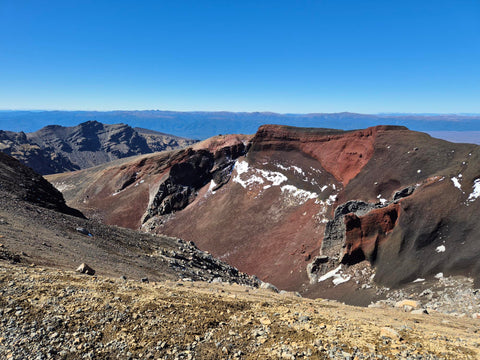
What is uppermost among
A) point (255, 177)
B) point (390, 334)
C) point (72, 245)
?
point (390, 334)

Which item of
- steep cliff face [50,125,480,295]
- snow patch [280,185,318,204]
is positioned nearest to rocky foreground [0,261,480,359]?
steep cliff face [50,125,480,295]

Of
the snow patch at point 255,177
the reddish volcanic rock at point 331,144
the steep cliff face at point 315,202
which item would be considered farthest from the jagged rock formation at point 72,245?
the reddish volcanic rock at point 331,144

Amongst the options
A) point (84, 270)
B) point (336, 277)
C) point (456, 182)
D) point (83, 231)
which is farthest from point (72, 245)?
point (456, 182)

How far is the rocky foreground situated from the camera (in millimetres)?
7633

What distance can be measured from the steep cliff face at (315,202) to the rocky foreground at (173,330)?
649 inches

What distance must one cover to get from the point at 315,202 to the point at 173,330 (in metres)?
39.0

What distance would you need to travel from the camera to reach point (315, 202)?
45062 millimetres

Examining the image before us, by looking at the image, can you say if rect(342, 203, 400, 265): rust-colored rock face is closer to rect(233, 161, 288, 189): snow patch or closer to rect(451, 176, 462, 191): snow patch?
rect(451, 176, 462, 191): snow patch

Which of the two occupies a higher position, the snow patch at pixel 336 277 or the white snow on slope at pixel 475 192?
the white snow on slope at pixel 475 192

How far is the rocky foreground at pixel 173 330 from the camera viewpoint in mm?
7633

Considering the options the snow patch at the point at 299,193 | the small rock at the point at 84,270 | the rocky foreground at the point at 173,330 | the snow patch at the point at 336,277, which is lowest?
the snow patch at the point at 336,277

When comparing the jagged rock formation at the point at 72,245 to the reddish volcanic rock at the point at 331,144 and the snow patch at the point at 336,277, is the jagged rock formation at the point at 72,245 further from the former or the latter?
the reddish volcanic rock at the point at 331,144

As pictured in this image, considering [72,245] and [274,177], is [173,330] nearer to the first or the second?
[72,245]

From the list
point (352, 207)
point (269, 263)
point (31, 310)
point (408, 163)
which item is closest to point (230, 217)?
point (269, 263)
